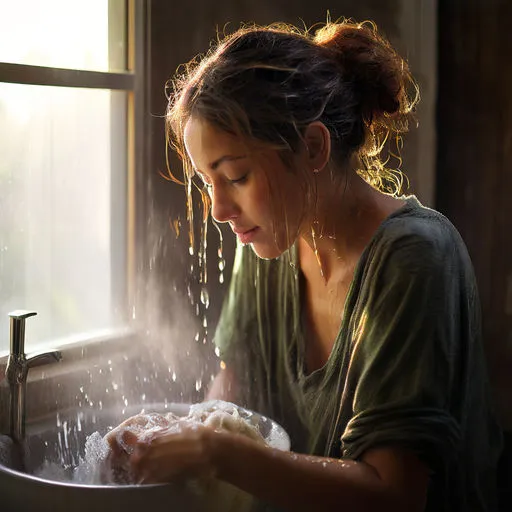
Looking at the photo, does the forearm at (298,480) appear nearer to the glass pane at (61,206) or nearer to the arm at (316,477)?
the arm at (316,477)

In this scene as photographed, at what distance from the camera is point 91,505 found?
80 centimetres

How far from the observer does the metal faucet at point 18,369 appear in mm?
993

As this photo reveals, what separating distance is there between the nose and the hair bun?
240 mm

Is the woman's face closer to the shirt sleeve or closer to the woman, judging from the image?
the woman

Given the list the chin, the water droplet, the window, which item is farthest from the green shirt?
the window

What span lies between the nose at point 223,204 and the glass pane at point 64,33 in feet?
1.36

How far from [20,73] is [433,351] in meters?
0.74

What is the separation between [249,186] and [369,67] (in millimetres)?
A: 250

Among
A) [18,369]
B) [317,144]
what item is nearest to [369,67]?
[317,144]

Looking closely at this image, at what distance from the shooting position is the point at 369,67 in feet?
3.34

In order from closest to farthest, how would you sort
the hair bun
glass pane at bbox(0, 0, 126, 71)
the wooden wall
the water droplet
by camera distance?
the hair bun
glass pane at bbox(0, 0, 126, 71)
the wooden wall
the water droplet

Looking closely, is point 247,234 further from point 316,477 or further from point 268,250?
point 316,477

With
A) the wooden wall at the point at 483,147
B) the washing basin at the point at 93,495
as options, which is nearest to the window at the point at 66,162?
the washing basin at the point at 93,495

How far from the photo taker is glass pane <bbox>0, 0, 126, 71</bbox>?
1.12 metres
